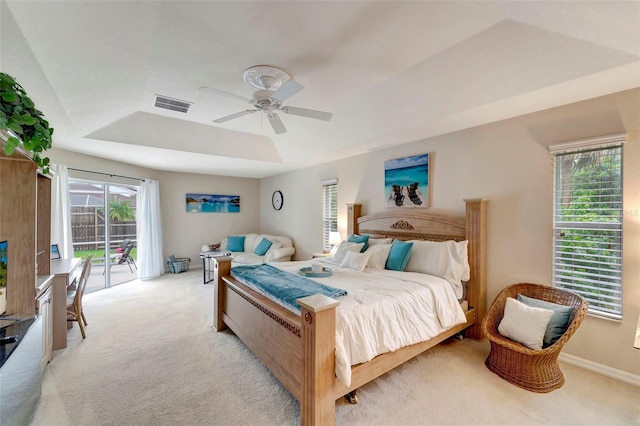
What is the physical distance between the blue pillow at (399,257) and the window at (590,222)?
4.63 feet

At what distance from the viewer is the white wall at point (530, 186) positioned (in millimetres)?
2262

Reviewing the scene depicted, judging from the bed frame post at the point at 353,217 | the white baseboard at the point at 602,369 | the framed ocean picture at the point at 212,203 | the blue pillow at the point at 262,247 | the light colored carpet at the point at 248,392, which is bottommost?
the light colored carpet at the point at 248,392

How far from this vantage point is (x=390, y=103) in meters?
3.04

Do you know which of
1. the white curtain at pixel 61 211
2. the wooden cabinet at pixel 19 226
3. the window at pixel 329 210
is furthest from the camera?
the window at pixel 329 210

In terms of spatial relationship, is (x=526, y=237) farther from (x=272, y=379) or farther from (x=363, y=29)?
(x=272, y=379)

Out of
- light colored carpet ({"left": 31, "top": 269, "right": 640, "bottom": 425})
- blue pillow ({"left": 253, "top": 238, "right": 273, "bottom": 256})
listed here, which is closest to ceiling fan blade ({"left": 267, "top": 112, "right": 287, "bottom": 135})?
light colored carpet ({"left": 31, "top": 269, "right": 640, "bottom": 425})

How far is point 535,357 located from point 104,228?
6.66 metres

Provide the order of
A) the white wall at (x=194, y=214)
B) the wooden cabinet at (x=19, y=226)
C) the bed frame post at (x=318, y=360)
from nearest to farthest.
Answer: the bed frame post at (x=318, y=360) < the wooden cabinet at (x=19, y=226) < the white wall at (x=194, y=214)

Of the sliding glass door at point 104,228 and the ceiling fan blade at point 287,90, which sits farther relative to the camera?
the sliding glass door at point 104,228

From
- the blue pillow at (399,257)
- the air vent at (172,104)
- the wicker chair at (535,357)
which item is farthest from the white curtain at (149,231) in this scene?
the wicker chair at (535,357)

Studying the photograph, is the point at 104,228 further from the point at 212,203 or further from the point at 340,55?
the point at 340,55

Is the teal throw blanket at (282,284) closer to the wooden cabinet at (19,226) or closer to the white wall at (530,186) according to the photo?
the wooden cabinet at (19,226)

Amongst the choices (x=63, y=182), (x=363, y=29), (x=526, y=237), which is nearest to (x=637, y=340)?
(x=526, y=237)

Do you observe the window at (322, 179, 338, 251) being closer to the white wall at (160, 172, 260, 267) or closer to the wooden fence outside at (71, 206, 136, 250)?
the white wall at (160, 172, 260, 267)
